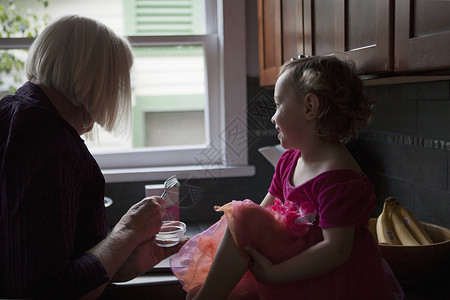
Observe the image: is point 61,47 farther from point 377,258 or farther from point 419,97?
point 419,97

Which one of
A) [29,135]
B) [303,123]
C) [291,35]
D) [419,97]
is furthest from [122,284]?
[419,97]

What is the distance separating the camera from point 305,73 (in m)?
1.13

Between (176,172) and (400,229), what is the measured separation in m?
1.17

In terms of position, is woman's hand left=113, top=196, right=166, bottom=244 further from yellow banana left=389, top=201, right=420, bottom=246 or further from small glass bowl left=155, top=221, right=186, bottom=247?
yellow banana left=389, top=201, right=420, bottom=246

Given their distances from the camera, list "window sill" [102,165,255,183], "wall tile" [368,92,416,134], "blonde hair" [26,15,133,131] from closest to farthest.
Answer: "blonde hair" [26,15,133,131] → "wall tile" [368,92,416,134] → "window sill" [102,165,255,183]

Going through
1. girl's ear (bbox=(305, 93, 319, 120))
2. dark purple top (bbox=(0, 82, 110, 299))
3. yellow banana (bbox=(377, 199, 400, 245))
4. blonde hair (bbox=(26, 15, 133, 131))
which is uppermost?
blonde hair (bbox=(26, 15, 133, 131))

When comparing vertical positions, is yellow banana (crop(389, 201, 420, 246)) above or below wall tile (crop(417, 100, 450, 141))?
below

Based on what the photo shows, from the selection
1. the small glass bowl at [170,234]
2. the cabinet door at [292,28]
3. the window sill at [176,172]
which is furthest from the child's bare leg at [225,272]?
the window sill at [176,172]

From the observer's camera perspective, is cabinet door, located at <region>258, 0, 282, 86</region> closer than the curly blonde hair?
No

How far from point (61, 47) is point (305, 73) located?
0.61 m

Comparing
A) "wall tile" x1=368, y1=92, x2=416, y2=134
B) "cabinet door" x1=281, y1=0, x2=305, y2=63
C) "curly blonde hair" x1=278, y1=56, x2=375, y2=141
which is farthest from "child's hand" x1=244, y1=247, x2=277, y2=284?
"wall tile" x1=368, y1=92, x2=416, y2=134

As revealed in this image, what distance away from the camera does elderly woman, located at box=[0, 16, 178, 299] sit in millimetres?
1030

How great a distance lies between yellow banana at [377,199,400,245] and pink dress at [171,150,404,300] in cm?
33

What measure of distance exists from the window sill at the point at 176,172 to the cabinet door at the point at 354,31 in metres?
0.96
